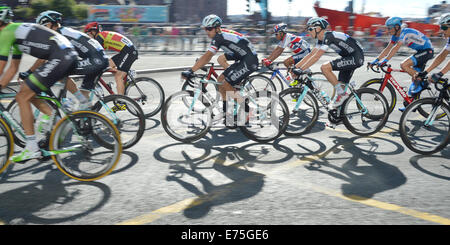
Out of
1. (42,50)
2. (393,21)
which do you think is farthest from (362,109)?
(42,50)

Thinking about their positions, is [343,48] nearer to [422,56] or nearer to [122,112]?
[422,56]

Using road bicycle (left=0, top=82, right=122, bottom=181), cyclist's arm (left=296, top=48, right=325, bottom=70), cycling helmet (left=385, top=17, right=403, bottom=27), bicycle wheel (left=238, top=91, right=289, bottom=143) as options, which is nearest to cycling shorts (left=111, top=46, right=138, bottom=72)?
bicycle wheel (left=238, top=91, right=289, bottom=143)

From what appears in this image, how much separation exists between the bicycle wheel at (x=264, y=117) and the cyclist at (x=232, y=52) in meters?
0.26

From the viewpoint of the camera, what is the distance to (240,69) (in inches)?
236

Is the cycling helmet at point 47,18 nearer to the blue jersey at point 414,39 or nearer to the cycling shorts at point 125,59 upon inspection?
the cycling shorts at point 125,59

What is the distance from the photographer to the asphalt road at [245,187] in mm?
3340

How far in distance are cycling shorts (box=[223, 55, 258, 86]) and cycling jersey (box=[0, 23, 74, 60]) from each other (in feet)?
8.33

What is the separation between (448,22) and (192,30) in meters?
23.6

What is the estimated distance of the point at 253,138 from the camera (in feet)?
19.0

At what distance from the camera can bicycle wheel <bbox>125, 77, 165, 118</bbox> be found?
292 inches

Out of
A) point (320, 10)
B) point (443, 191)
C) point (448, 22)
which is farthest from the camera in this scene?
point (320, 10)

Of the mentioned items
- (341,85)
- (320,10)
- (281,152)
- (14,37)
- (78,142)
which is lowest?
(281,152)
